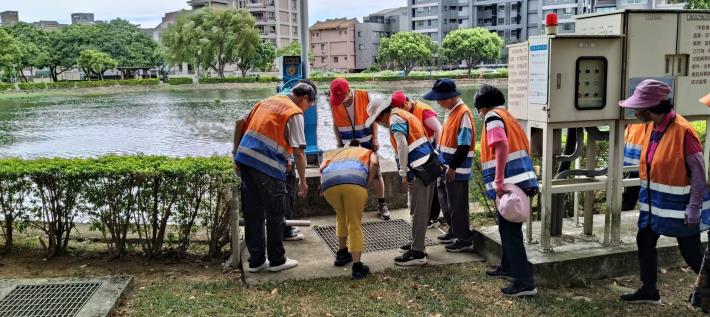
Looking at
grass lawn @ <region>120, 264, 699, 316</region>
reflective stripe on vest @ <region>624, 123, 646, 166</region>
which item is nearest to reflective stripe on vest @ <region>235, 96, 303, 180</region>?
grass lawn @ <region>120, 264, 699, 316</region>

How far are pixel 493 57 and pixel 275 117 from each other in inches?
2607

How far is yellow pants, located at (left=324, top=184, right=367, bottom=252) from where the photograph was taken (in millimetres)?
4633

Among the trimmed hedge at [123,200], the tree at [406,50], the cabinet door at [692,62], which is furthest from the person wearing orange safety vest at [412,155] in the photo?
the tree at [406,50]

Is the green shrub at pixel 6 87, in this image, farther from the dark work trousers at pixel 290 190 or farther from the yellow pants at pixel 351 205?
the yellow pants at pixel 351 205

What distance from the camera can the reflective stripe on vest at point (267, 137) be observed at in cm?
463

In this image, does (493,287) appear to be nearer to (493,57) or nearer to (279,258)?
(279,258)

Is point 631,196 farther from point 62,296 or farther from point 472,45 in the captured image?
point 472,45

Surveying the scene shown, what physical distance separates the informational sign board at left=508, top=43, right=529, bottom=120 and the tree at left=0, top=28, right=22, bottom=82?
57838 mm

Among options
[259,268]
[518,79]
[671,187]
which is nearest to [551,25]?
[518,79]

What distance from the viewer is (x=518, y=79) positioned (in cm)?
499

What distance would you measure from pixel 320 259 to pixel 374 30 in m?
85.3

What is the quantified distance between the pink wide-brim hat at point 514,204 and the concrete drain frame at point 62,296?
9.46 feet

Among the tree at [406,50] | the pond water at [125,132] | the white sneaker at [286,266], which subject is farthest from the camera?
the tree at [406,50]

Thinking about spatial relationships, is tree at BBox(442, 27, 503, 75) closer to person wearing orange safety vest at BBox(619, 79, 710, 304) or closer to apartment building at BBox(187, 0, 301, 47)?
apartment building at BBox(187, 0, 301, 47)
